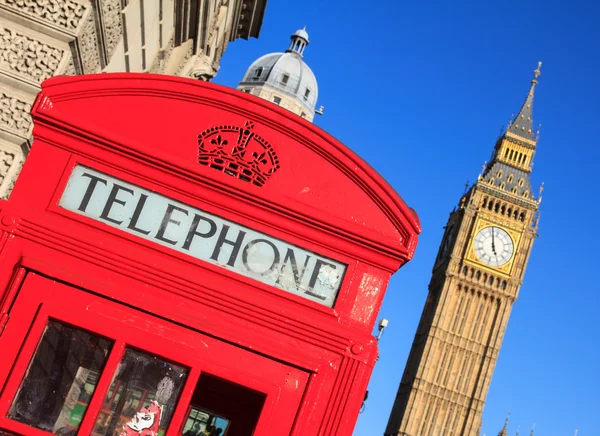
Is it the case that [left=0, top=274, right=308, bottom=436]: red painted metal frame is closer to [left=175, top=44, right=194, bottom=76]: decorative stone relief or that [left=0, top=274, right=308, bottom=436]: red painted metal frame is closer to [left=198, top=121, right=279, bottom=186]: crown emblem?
[left=198, top=121, right=279, bottom=186]: crown emblem

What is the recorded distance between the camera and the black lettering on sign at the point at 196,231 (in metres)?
2.53

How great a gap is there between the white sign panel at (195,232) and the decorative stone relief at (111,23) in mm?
1421

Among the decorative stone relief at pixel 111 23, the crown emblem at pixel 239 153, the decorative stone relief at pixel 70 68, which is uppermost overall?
the decorative stone relief at pixel 111 23

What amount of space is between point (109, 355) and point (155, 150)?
580mm

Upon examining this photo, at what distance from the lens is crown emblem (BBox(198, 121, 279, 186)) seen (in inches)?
104

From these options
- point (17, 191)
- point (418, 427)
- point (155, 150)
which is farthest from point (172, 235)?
→ point (418, 427)

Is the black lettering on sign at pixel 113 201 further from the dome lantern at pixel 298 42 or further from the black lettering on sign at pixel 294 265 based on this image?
the dome lantern at pixel 298 42

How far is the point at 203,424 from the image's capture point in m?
2.61

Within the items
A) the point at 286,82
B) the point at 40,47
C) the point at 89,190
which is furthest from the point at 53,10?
the point at 286,82

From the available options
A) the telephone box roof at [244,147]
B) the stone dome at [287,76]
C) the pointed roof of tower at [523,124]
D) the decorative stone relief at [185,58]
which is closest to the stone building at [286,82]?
the stone dome at [287,76]

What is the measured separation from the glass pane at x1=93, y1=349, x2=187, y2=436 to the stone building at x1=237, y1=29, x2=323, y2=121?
5644 cm

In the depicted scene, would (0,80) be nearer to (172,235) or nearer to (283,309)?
(172,235)

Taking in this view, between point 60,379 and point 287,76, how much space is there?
59.1 metres

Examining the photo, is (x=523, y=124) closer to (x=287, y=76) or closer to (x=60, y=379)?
(x=287, y=76)
